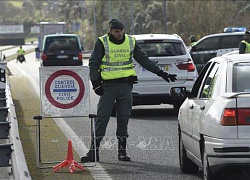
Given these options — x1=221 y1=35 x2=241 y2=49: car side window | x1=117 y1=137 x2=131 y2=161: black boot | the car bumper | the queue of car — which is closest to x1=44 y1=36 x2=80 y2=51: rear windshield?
x1=221 y1=35 x2=241 y2=49: car side window

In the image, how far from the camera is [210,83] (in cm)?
931

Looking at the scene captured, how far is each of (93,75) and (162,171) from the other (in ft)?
5.51

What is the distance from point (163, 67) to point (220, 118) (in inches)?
389

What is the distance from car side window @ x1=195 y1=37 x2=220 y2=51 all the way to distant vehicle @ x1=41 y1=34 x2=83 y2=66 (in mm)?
9954

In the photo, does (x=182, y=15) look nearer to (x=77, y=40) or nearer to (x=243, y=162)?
(x=77, y=40)

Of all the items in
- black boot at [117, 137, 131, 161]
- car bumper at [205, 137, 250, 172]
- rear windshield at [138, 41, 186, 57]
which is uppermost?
rear windshield at [138, 41, 186, 57]

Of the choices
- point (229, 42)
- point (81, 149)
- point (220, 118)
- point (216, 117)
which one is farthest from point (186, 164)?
point (229, 42)

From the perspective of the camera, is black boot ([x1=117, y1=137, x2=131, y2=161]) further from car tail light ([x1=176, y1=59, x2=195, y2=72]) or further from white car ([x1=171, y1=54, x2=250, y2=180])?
car tail light ([x1=176, y1=59, x2=195, y2=72])

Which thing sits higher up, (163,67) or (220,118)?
(220,118)

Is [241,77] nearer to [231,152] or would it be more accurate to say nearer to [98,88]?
[231,152]

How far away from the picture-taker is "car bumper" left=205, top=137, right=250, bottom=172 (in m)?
8.08

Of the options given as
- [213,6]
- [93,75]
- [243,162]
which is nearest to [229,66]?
[243,162]

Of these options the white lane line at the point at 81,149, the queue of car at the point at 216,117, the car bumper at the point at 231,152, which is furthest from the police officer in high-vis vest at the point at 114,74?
the car bumper at the point at 231,152

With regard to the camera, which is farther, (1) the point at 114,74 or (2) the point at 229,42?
(2) the point at 229,42
